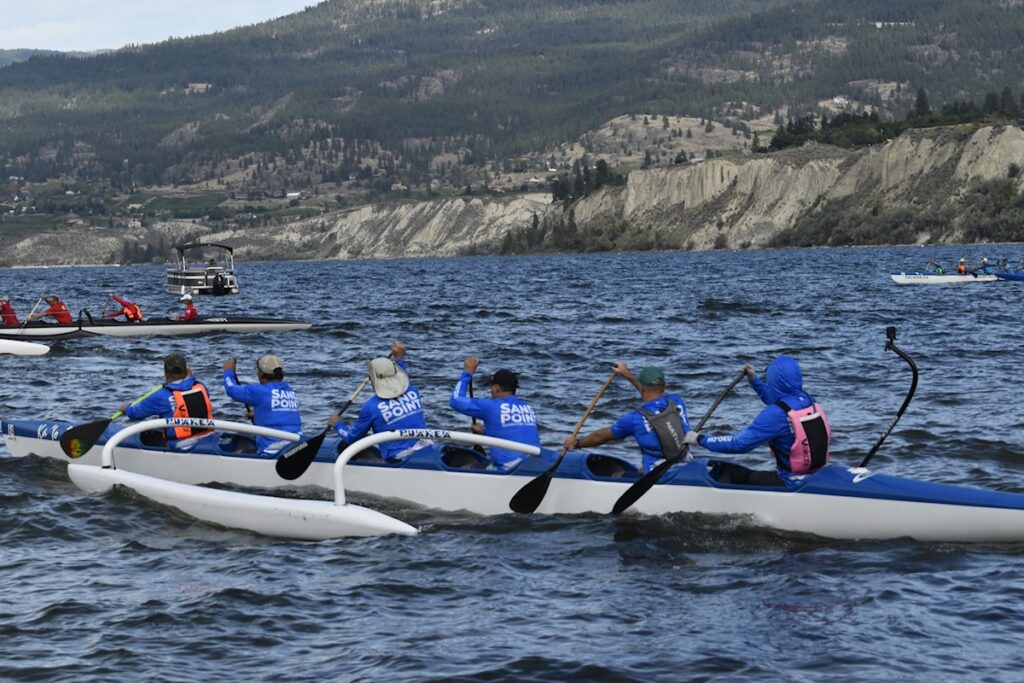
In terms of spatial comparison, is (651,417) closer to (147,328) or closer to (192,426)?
(192,426)

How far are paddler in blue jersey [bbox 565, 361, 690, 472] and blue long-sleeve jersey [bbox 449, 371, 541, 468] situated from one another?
3.29 ft

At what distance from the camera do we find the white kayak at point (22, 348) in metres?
41.1

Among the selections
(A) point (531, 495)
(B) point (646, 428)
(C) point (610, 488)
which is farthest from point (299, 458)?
(B) point (646, 428)

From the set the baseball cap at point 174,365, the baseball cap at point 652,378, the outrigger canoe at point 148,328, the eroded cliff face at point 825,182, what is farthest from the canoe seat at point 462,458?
the eroded cliff face at point 825,182

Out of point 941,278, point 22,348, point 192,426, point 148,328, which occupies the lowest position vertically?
point 941,278

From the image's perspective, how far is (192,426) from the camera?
18.7 m

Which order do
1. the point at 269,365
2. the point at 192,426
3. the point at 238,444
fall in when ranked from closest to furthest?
the point at 269,365, the point at 192,426, the point at 238,444

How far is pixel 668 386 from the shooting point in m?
30.5

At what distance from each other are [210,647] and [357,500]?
215 inches

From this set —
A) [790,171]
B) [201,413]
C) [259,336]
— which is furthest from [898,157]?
[201,413]

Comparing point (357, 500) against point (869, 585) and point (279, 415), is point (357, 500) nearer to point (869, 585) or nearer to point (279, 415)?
point (279, 415)

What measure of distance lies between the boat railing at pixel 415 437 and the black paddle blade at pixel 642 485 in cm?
139

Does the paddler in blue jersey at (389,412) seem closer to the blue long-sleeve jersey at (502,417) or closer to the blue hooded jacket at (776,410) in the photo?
the blue long-sleeve jersey at (502,417)

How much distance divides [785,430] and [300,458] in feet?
22.1
